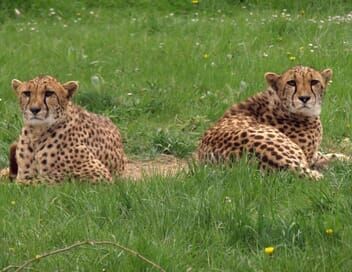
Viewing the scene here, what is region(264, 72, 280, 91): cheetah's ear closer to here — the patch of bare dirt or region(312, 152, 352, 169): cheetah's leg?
region(312, 152, 352, 169): cheetah's leg

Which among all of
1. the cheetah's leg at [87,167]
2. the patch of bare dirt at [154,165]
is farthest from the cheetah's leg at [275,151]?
the cheetah's leg at [87,167]

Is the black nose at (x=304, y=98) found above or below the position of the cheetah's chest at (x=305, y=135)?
above

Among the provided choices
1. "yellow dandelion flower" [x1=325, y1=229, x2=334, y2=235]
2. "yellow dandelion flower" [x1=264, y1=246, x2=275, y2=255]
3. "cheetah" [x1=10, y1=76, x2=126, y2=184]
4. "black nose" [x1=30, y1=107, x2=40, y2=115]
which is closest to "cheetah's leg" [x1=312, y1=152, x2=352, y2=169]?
"cheetah" [x1=10, y1=76, x2=126, y2=184]

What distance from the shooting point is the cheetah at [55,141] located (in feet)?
26.9

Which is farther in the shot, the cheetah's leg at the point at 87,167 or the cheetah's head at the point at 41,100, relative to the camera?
the cheetah's head at the point at 41,100

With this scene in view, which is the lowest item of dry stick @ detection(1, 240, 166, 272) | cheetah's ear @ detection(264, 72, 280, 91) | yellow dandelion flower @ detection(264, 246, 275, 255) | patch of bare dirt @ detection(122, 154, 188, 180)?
patch of bare dirt @ detection(122, 154, 188, 180)

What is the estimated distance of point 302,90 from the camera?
27.8 ft

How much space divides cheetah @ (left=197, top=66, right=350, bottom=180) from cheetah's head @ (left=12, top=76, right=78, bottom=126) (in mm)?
1104

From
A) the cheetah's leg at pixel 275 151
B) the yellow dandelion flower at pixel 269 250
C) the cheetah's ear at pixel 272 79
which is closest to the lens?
the yellow dandelion flower at pixel 269 250

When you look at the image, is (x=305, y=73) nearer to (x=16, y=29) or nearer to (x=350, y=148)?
(x=350, y=148)

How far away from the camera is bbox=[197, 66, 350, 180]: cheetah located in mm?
7934

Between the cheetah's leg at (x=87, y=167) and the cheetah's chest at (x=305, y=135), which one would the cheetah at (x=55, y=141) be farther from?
the cheetah's chest at (x=305, y=135)

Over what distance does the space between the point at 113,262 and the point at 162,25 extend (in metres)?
9.83

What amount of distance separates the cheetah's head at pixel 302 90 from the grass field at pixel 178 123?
0.63 meters
